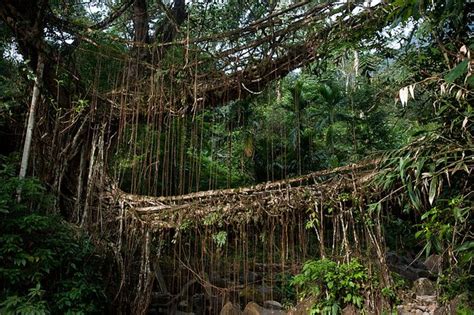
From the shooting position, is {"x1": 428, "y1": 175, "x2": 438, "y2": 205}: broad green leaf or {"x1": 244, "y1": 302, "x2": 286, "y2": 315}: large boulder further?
{"x1": 244, "y1": 302, "x2": 286, "y2": 315}: large boulder

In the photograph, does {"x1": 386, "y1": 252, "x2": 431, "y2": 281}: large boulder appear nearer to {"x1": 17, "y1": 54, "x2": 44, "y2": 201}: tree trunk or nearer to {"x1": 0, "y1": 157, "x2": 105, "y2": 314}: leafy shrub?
{"x1": 0, "y1": 157, "x2": 105, "y2": 314}: leafy shrub

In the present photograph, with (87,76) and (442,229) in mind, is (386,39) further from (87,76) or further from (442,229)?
(87,76)

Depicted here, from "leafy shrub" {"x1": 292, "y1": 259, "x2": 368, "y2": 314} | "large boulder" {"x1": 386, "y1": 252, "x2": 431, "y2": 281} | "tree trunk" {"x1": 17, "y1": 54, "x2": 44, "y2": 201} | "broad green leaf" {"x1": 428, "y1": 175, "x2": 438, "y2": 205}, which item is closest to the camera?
"broad green leaf" {"x1": 428, "y1": 175, "x2": 438, "y2": 205}

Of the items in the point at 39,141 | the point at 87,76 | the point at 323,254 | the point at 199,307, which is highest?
the point at 87,76

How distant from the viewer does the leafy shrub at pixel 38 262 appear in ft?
11.0

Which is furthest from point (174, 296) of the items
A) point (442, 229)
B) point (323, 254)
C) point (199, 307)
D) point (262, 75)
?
point (442, 229)

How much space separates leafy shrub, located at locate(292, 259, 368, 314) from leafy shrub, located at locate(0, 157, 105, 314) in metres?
1.91

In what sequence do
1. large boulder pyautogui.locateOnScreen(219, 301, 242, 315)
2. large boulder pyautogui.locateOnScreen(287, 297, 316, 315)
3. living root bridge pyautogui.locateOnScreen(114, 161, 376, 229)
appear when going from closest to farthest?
1. living root bridge pyautogui.locateOnScreen(114, 161, 376, 229)
2. large boulder pyautogui.locateOnScreen(287, 297, 316, 315)
3. large boulder pyautogui.locateOnScreen(219, 301, 242, 315)

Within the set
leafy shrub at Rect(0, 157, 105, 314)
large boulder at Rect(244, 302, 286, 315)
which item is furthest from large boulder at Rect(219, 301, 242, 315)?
leafy shrub at Rect(0, 157, 105, 314)

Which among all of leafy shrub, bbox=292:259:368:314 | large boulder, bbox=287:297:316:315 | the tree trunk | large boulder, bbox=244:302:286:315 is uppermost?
the tree trunk

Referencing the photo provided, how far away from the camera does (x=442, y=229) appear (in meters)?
2.73

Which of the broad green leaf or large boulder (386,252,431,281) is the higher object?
the broad green leaf

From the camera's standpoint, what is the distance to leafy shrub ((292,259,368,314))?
372cm

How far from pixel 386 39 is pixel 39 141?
3.75m
